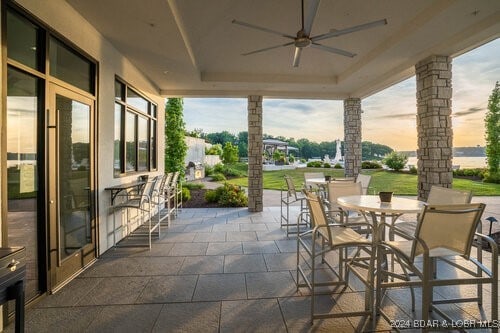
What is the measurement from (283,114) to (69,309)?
1693 centimetres

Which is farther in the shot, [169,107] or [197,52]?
[169,107]

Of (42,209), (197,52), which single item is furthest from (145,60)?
(42,209)

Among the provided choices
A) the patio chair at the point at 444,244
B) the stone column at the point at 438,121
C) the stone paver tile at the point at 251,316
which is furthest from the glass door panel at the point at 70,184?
the stone column at the point at 438,121

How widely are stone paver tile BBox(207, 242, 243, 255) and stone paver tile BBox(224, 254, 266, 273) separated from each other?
0.19 m

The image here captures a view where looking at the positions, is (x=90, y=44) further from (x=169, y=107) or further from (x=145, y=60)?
(x=169, y=107)

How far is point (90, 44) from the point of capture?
3338mm

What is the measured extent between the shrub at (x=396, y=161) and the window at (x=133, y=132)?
11475mm

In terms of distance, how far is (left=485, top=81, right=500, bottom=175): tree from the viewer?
9.20m

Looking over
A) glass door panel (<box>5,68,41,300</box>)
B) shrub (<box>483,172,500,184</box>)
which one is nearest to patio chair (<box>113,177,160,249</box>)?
glass door panel (<box>5,68,41,300</box>)

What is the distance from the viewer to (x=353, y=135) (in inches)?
281

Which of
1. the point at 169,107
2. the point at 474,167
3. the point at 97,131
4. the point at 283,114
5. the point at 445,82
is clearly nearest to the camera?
the point at 97,131

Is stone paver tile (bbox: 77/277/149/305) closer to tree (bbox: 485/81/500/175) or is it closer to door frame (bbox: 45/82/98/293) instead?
door frame (bbox: 45/82/98/293)

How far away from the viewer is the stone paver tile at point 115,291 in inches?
96.7

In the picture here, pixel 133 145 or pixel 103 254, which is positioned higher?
pixel 133 145
